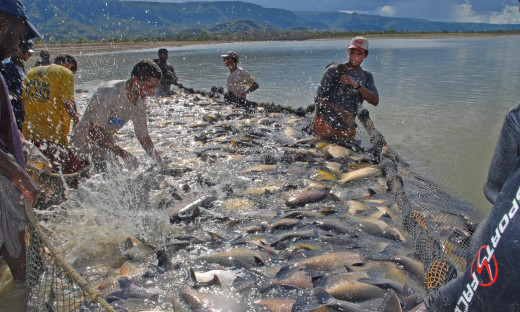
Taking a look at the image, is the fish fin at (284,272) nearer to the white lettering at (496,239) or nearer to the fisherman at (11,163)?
the fisherman at (11,163)

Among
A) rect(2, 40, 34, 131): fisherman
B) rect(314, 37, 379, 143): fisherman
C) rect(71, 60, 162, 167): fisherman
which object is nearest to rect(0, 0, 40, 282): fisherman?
rect(71, 60, 162, 167): fisherman

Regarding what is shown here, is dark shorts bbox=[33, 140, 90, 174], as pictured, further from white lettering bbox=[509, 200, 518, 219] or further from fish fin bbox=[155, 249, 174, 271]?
white lettering bbox=[509, 200, 518, 219]

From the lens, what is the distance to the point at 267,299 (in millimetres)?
3119

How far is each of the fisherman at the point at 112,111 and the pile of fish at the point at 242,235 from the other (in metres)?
0.39

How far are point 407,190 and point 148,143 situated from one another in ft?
13.6

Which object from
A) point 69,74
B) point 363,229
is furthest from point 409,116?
point 69,74

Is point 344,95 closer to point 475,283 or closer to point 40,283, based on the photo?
point 40,283

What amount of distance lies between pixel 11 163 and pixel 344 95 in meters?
6.23

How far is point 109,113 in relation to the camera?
186 inches

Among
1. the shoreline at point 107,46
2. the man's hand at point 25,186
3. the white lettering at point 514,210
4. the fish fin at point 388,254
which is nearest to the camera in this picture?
the white lettering at point 514,210

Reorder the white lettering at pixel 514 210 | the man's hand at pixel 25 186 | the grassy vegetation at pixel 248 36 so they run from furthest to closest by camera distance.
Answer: the grassy vegetation at pixel 248 36
the man's hand at pixel 25 186
the white lettering at pixel 514 210

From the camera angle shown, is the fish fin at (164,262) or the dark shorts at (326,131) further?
the dark shorts at (326,131)

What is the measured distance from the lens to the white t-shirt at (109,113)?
462 centimetres

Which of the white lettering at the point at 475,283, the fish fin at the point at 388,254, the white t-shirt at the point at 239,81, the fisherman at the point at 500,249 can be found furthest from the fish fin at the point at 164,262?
the white t-shirt at the point at 239,81
